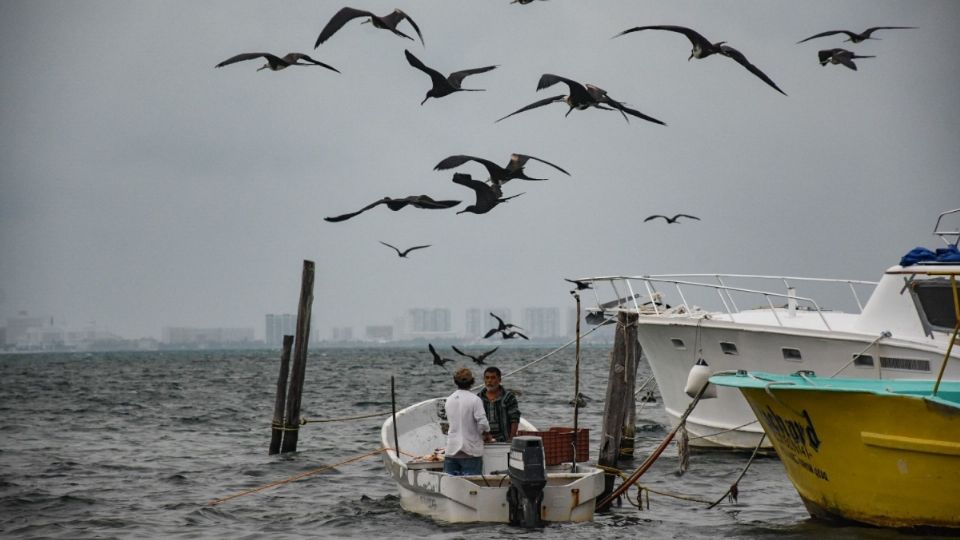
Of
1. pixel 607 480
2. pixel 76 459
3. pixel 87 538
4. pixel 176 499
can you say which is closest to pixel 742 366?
pixel 607 480

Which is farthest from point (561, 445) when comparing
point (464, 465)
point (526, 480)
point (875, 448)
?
point (875, 448)

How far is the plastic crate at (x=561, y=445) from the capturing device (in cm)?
1370

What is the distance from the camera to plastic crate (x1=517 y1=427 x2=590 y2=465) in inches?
539

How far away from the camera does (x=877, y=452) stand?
11828 millimetres

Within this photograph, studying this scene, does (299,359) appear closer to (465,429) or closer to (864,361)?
(465,429)

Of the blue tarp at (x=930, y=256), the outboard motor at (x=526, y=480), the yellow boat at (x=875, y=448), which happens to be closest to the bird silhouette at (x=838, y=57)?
the blue tarp at (x=930, y=256)

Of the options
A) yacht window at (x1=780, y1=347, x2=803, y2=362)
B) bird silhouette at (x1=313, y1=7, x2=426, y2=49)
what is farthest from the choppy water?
bird silhouette at (x1=313, y1=7, x2=426, y2=49)

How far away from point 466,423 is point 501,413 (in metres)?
1.18

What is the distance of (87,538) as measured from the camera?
1325cm

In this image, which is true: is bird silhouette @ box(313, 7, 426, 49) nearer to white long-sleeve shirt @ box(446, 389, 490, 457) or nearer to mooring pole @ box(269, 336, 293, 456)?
white long-sleeve shirt @ box(446, 389, 490, 457)

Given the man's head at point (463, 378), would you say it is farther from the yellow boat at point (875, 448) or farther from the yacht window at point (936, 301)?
the yacht window at point (936, 301)

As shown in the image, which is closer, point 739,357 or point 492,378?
point 492,378

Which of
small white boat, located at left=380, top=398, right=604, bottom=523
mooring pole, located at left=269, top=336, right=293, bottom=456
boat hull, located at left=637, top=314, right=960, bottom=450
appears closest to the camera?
small white boat, located at left=380, top=398, right=604, bottom=523

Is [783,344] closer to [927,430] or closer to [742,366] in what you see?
[742,366]
